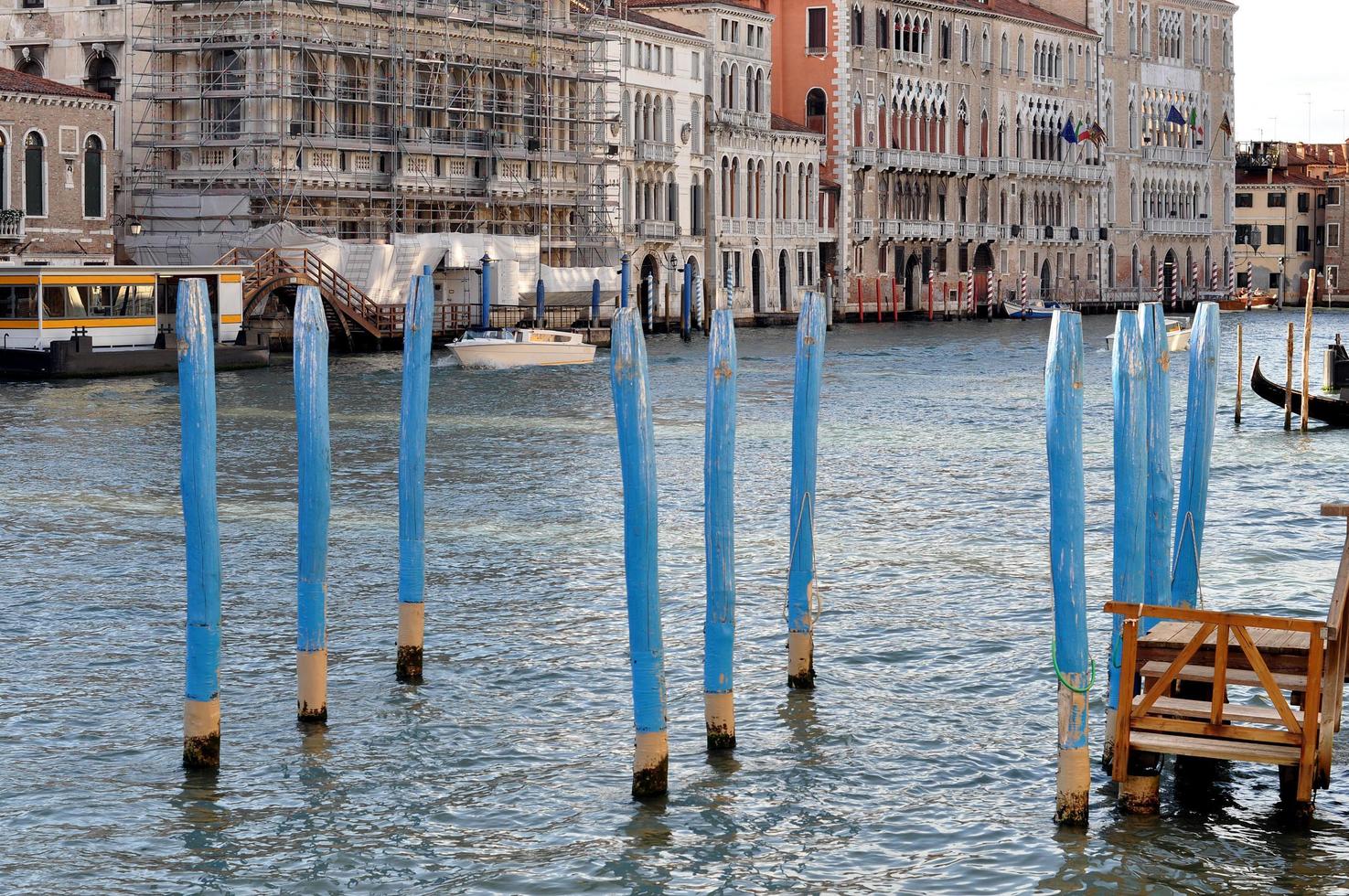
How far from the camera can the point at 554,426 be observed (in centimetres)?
2428

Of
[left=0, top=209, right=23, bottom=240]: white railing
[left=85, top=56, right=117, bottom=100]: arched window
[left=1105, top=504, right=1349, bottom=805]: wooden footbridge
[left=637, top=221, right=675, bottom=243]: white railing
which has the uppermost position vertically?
[left=85, top=56, right=117, bottom=100]: arched window

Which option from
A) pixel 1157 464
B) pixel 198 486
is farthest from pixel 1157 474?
pixel 198 486

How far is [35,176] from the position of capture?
1334 inches

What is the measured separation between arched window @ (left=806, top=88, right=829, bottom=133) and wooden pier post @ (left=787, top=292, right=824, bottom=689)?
45.3m

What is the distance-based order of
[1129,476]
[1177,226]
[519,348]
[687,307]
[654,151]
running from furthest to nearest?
[1177,226]
[654,151]
[687,307]
[519,348]
[1129,476]

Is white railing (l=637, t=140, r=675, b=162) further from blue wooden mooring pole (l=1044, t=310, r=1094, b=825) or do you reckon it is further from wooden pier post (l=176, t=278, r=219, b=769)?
blue wooden mooring pole (l=1044, t=310, r=1094, b=825)

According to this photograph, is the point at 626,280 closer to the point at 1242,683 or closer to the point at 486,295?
the point at 486,295

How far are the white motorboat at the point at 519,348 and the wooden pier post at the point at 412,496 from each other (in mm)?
22854

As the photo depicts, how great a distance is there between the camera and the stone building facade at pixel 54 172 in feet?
109

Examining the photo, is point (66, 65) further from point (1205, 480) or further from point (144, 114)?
point (1205, 480)

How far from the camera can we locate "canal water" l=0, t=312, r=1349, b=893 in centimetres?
805

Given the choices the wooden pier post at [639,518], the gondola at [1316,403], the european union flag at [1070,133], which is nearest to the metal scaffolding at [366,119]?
the gondola at [1316,403]

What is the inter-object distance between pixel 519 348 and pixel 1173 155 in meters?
41.6

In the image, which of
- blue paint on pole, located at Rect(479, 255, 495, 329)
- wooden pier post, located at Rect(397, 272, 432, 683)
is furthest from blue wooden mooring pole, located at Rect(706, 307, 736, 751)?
blue paint on pole, located at Rect(479, 255, 495, 329)
